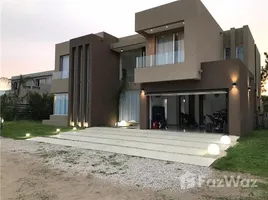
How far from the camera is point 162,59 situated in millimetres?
14578

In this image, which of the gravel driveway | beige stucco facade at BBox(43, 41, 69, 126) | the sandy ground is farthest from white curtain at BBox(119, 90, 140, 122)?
the sandy ground

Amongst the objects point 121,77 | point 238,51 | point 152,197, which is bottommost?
point 152,197

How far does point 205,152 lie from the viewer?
8695 millimetres

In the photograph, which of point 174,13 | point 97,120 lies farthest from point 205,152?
point 97,120

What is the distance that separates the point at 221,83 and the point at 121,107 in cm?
937

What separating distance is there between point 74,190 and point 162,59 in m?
10.7

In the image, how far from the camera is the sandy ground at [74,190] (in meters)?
4.90

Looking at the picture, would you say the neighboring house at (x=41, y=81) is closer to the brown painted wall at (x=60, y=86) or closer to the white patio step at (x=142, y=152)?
the brown painted wall at (x=60, y=86)

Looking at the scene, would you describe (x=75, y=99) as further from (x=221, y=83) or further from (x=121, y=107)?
(x=221, y=83)

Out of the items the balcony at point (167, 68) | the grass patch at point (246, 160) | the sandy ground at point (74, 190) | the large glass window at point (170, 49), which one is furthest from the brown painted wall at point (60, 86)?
the grass patch at point (246, 160)

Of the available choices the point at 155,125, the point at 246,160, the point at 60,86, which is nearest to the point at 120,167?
the point at 246,160

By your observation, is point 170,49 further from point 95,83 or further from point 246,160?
point 246,160

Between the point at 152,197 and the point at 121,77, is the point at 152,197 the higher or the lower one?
the lower one

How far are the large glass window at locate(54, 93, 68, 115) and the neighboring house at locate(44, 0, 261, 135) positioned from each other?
3 cm
